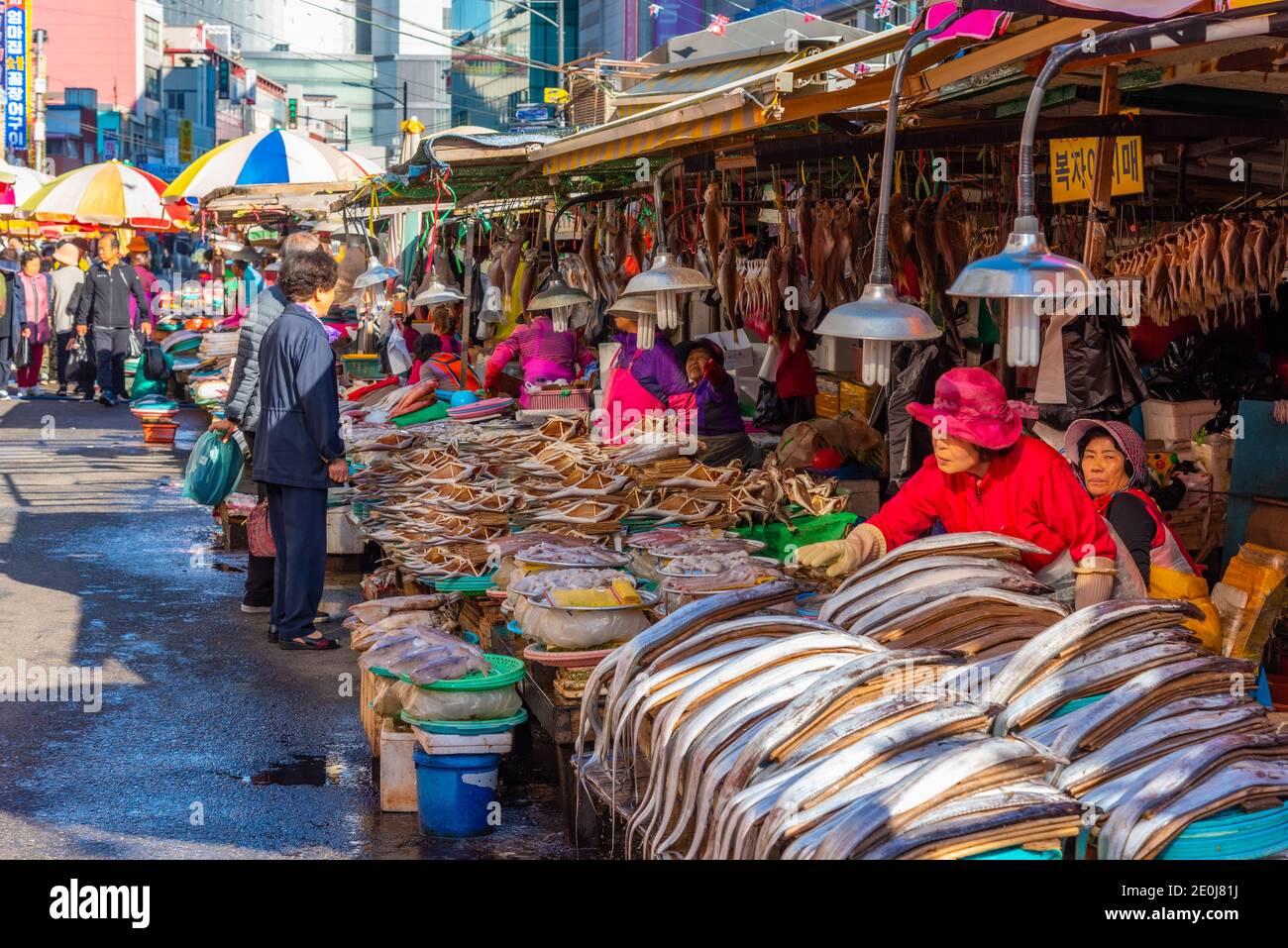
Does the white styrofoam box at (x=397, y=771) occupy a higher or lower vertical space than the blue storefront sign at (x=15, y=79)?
lower

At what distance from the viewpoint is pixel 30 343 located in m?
22.0

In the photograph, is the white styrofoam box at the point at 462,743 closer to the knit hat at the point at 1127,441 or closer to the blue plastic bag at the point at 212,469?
the knit hat at the point at 1127,441

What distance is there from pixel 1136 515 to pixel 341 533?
20.3 ft

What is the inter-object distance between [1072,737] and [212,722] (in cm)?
460

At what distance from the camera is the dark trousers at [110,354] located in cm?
2041

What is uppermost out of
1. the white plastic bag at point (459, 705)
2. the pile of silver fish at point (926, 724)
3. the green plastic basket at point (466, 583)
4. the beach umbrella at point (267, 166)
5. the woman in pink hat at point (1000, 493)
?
the beach umbrella at point (267, 166)

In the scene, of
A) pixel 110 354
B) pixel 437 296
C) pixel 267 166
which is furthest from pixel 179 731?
pixel 110 354

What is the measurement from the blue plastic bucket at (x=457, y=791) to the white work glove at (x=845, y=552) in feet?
4.68

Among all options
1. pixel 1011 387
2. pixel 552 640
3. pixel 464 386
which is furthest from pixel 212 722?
pixel 464 386

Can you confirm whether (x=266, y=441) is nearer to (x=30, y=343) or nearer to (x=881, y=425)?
(x=881, y=425)

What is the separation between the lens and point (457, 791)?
5.30 meters

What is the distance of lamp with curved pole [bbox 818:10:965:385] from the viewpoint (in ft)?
15.2

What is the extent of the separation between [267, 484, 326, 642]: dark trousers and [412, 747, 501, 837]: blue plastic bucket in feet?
8.90

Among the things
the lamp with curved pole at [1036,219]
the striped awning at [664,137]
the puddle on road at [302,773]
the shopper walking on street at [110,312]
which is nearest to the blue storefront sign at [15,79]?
the shopper walking on street at [110,312]
